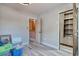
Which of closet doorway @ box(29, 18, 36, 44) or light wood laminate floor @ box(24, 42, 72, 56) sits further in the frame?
closet doorway @ box(29, 18, 36, 44)

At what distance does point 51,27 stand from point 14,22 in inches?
21.0

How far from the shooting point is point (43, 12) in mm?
1658

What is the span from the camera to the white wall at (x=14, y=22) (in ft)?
5.20

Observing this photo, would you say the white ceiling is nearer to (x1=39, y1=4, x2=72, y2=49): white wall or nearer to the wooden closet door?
(x1=39, y1=4, x2=72, y2=49): white wall

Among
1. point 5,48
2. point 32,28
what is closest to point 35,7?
point 32,28

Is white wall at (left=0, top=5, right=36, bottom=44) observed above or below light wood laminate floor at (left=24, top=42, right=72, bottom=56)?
above

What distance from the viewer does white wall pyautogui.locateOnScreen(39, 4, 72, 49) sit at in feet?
5.25

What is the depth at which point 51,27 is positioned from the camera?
5.36 ft

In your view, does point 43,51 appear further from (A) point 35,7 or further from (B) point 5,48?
(A) point 35,7

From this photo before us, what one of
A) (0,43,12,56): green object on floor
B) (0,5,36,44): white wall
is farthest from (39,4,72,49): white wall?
(0,43,12,56): green object on floor

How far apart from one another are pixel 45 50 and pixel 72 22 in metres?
0.54

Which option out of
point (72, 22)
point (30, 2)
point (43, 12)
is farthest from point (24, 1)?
point (72, 22)

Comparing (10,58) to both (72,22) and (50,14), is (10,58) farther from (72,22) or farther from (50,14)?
(72,22)

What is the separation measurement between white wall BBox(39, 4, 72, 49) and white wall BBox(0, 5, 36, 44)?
0.21 meters
